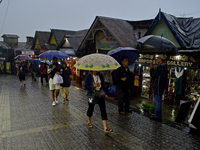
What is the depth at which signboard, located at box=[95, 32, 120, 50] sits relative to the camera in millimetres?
13070

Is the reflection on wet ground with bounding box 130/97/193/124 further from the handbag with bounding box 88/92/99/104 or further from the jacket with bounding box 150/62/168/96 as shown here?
the handbag with bounding box 88/92/99/104

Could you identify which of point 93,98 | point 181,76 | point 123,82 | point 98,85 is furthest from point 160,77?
point 181,76

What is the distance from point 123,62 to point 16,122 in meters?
4.67

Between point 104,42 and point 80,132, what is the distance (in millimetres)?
9499

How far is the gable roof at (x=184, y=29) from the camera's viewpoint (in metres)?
9.84

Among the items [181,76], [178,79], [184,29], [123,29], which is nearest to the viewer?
[181,76]

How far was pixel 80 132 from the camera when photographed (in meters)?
5.70

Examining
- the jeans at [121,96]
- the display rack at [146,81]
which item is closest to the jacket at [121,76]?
the jeans at [121,96]

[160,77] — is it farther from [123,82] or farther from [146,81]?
[146,81]

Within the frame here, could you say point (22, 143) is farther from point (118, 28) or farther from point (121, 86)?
point (118, 28)

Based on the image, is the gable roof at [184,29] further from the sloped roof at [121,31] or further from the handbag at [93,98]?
the handbag at [93,98]

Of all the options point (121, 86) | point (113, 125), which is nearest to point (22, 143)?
point (113, 125)

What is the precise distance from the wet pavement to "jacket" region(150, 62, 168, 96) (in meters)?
1.26

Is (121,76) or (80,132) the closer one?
(80,132)
